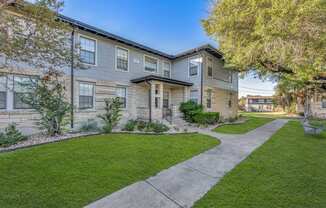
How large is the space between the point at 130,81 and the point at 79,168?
986 centimetres

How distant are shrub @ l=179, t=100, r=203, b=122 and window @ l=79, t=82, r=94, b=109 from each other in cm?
722

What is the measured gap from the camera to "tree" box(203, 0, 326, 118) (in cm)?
582

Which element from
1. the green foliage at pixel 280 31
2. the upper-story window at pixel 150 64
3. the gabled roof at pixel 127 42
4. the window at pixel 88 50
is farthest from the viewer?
the upper-story window at pixel 150 64

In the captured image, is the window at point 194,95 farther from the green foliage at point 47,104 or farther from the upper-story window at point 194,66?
the green foliage at point 47,104

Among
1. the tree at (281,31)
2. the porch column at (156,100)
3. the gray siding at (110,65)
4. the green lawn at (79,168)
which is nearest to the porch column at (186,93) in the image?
the porch column at (156,100)

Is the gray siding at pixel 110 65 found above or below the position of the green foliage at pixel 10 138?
above

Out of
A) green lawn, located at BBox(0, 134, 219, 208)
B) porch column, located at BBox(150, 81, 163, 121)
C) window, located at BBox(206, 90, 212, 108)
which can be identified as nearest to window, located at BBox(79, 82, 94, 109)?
porch column, located at BBox(150, 81, 163, 121)

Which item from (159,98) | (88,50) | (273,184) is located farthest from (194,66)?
(273,184)

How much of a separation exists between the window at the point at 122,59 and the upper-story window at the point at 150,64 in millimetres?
1924

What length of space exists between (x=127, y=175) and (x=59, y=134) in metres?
5.82

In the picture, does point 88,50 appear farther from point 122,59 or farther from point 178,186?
point 178,186

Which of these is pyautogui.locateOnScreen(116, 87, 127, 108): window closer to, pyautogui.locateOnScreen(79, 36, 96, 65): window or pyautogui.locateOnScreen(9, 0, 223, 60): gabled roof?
pyautogui.locateOnScreen(79, 36, 96, 65): window

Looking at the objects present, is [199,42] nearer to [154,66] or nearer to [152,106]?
[154,66]

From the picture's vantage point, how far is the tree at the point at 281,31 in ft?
19.1
